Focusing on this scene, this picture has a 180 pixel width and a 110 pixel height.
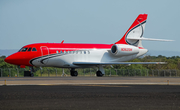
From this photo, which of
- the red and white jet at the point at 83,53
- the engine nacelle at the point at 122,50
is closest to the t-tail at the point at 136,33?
the red and white jet at the point at 83,53

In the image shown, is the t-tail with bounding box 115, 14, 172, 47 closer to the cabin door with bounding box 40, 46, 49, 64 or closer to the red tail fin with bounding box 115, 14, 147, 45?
the red tail fin with bounding box 115, 14, 147, 45

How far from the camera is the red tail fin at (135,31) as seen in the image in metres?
45.1

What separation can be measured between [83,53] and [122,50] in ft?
16.6

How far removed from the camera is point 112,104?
11.5m

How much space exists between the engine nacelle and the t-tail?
4.67 ft

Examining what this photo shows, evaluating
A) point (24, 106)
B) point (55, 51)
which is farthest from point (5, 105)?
point (55, 51)

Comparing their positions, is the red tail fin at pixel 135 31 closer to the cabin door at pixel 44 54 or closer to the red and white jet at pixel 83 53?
the red and white jet at pixel 83 53

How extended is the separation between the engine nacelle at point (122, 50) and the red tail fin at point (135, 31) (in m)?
1.47

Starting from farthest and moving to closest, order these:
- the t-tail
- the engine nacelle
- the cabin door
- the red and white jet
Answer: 1. the t-tail
2. the engine nacelle
3. the cabin door
4. the red and white jet

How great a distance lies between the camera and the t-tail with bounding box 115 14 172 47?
45000mm

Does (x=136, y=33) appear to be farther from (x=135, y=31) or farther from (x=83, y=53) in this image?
(x=83, y=53)

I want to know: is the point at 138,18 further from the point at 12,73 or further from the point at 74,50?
the point at 12,73

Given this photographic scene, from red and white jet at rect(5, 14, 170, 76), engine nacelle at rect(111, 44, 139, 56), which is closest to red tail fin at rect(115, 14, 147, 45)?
red and white jet at rect(5, 14, 170, 76)

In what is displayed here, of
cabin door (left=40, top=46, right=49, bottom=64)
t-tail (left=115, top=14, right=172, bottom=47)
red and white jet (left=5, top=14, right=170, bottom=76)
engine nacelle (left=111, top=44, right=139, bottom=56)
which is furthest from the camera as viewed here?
t-tail (left=115, top=14, right=172, bottom=47)
